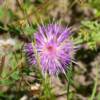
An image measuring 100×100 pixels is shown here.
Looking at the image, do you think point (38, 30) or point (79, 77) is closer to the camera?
point (38, 30)

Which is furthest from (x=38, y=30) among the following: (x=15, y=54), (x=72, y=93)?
(x=72, y=93)

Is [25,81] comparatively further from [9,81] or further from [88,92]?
[88,92]

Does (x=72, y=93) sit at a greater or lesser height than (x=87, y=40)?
lesser

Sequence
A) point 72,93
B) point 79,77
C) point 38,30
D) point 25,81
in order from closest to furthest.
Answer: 1. point 38,30
2. point 25,81
3. point 72,93
4. point 79,77

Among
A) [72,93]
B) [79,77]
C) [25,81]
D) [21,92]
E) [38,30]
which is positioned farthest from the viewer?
[79,77]

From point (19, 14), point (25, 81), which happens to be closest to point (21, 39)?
point (19, 14)

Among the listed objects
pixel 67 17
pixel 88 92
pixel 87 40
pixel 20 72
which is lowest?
pixel 88 92
